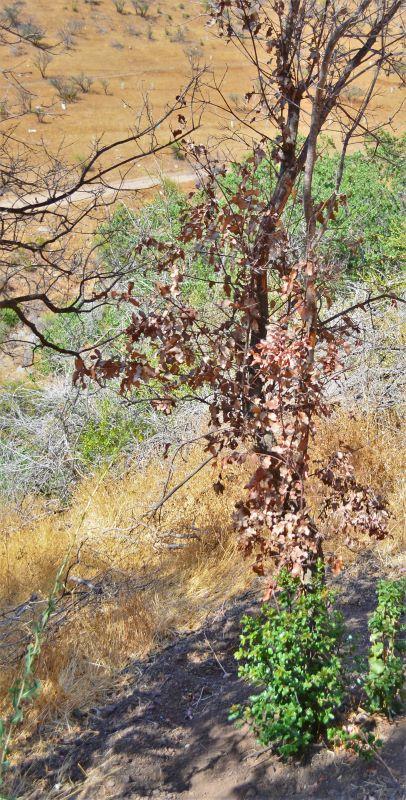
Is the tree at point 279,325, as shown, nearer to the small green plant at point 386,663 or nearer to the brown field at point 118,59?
the small green plant at point 386,663

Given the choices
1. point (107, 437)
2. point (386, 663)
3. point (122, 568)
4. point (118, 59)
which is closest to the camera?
point (386, 663)

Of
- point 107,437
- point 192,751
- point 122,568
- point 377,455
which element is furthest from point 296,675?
point 107,437

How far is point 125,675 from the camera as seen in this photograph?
3.58 m

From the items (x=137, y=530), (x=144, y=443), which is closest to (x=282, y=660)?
(x=137, y=530)

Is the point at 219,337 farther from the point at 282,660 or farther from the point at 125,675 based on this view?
the point at 125,675

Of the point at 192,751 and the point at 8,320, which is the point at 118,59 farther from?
the point at 192,751

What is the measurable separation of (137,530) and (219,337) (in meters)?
2.18

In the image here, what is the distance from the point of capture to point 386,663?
2566 millimetres

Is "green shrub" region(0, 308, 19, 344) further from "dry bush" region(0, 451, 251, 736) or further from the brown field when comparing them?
"dry bush" region(0, 451, 251, 736)

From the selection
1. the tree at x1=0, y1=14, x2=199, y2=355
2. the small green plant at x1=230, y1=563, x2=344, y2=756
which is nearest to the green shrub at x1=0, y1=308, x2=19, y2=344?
the tree at x1=0, y1=14, x2=199, y2=355

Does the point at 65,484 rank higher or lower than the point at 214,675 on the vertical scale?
higher

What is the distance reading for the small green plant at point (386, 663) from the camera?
2.51 meters

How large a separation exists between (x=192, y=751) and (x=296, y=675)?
65 cm

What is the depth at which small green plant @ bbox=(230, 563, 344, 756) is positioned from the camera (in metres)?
2.52
